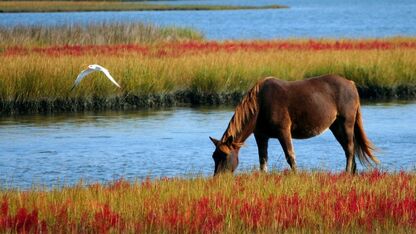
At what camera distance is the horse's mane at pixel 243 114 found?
36.1 feet

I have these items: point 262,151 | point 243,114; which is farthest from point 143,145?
point 243,114

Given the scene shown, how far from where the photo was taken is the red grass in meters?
25.8

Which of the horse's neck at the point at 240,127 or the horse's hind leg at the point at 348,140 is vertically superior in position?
the horse's neck at the point at 240,127

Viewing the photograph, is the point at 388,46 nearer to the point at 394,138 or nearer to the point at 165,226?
the point at 394,138

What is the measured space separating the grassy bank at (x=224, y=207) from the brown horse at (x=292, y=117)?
0.78 metres

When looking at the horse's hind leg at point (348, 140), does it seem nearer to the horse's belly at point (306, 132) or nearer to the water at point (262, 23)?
the horse's belly at point (306, 132)

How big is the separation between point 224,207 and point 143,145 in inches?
300

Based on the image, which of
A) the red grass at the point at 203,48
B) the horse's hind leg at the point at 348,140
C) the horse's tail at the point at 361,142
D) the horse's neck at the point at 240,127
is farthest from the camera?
the red grass at the point at 203,48

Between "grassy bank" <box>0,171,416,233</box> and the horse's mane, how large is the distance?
0.82 meters

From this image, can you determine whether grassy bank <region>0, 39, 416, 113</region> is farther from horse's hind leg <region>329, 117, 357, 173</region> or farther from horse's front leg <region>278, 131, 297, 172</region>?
horse's front leg <region>278, 131, 297, 172</region>

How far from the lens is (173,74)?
2186 cm

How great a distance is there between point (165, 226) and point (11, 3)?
86.8 metres

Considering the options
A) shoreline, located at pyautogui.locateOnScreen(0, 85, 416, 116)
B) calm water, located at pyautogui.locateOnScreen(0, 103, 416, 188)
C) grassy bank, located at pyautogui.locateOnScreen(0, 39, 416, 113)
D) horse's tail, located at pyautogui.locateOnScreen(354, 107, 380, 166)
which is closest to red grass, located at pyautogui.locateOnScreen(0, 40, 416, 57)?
grassy bank, located at pyautogui.locateOnScreen(0, 39, 416, 113)

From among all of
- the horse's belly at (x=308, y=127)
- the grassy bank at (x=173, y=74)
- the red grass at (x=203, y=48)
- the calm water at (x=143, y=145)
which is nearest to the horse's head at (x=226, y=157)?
the horse's belly at (x=308, y=127)
